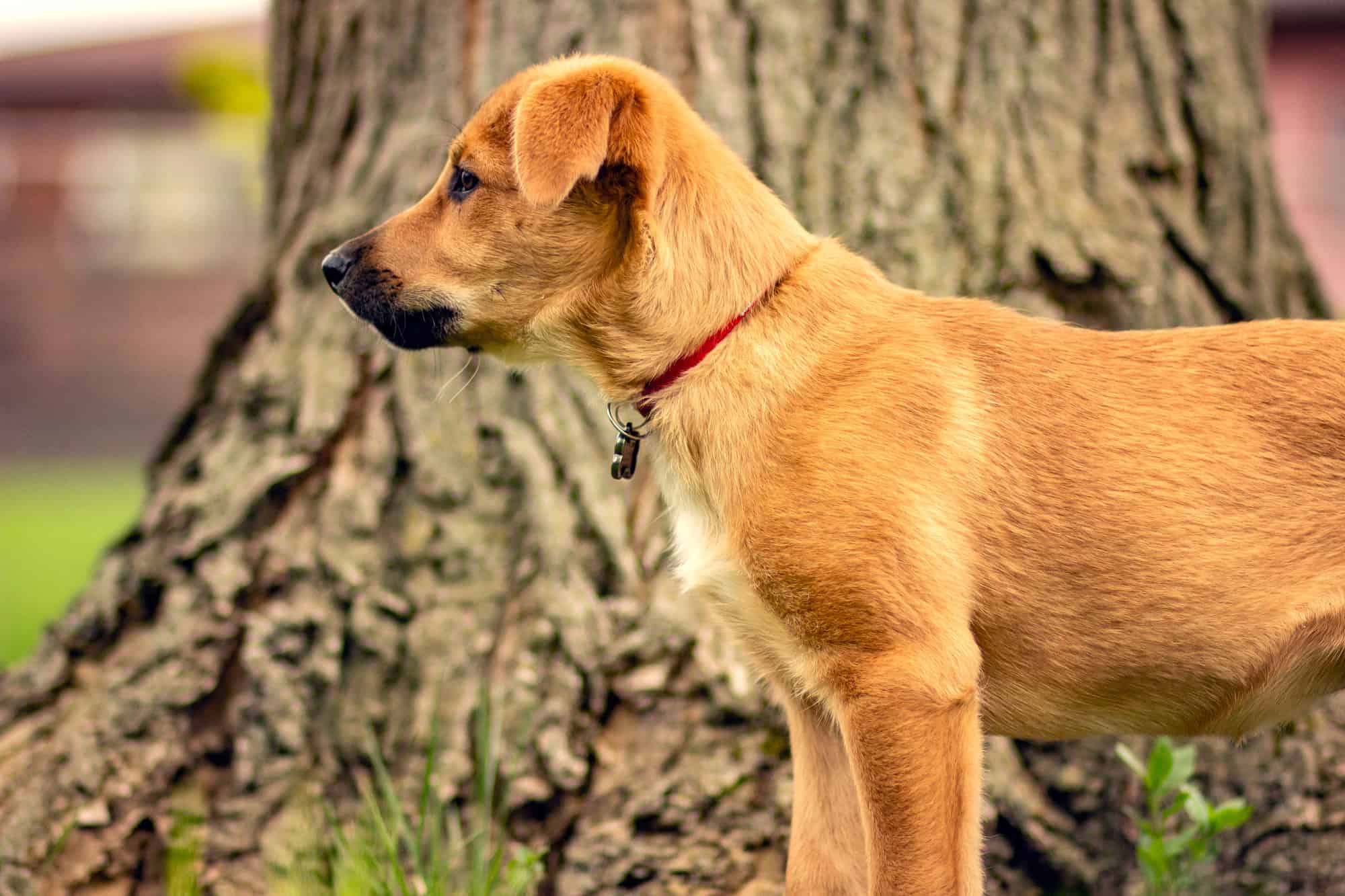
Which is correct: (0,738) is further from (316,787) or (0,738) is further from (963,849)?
(963,849)

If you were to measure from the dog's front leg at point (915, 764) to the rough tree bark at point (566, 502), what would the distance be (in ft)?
2.48

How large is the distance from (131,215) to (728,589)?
69.4 ft

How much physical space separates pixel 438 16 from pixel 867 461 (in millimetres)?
2400

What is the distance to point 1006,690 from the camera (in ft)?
10.0

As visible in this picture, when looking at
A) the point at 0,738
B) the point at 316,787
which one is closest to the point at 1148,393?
the point at 316,787

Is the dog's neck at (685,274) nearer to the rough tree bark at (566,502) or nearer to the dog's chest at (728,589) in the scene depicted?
the dog's chest at (728,589)

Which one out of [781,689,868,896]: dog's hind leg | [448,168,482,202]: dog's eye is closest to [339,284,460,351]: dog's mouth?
[448,168,482,202]: dog's eye

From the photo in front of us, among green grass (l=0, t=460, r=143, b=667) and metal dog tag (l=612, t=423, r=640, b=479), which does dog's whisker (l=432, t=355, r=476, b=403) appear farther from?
green grass (l=0, t=460, r=143, b=667)

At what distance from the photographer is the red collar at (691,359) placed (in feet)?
10.1

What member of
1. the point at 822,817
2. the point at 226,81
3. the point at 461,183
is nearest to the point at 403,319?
the point at 461,183

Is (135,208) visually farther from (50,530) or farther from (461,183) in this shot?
(461,183)

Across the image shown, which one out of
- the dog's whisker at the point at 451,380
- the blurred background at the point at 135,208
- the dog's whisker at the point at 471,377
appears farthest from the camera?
the blurred background at the point at 135,208

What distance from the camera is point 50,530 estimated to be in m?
10.4

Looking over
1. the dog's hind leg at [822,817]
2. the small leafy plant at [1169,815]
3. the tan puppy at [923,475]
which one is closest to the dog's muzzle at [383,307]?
the tan puppy at [923,475]
